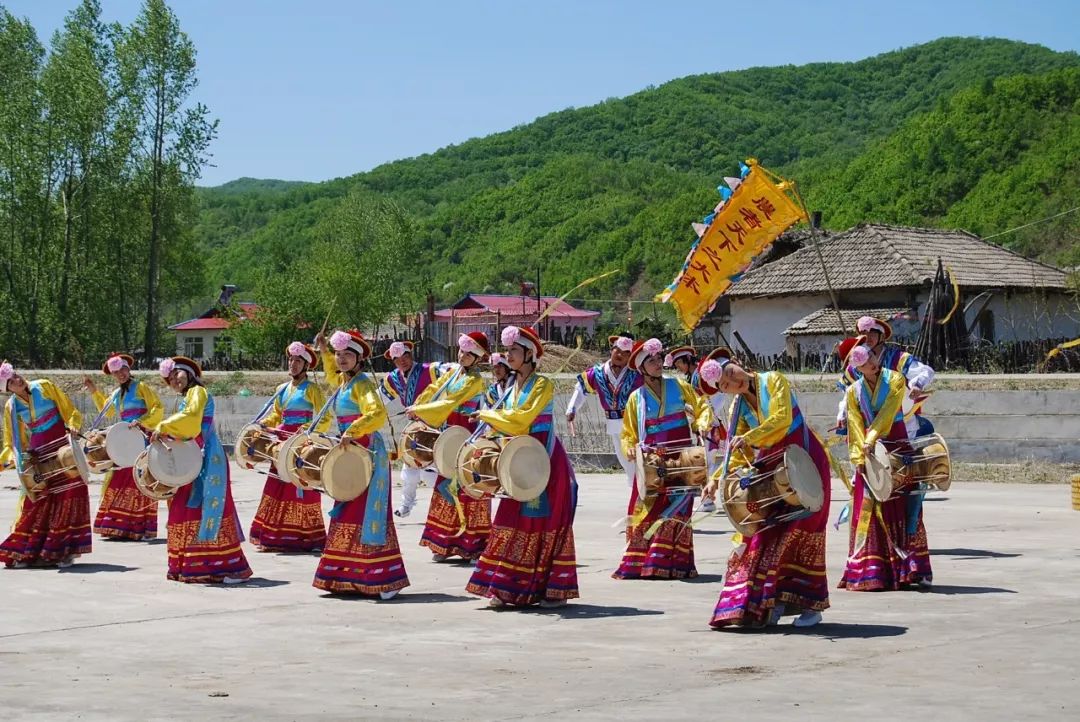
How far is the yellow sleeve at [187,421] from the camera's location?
10.7m

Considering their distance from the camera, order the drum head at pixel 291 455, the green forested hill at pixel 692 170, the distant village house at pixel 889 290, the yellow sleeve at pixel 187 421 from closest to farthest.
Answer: the drum head at pixel 291 455, the yellow sleeve at pixel 187 421, the distant village house at pixel 889 290, the green forested hill at pixel 692 170

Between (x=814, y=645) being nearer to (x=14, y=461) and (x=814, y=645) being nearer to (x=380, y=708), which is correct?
(x=380, y=708)

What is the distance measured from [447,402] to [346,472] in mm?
1151

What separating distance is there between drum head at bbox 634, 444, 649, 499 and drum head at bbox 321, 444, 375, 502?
77.6 inches

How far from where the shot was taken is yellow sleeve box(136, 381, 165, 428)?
13.1 meters

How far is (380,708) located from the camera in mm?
6422

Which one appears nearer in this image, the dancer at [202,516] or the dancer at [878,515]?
the dancer at [878,515]

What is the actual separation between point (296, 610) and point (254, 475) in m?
13.6

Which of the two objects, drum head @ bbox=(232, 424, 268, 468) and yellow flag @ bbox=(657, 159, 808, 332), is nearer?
drum head @ bbox=(232, 424, 268, 468)

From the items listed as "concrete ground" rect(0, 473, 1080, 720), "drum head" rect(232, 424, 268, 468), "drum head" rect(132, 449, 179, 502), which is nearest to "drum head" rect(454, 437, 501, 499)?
"concrete ground" rect(0, 473, 1080, 720)

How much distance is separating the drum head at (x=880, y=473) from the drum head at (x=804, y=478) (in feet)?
5.03

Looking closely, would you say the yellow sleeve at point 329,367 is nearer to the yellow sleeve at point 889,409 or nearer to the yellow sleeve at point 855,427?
the yellow sleeve at point 855,427

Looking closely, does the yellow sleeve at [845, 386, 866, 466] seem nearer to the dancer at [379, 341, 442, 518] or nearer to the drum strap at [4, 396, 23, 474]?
the dancer at [379, 341, 442, 518]

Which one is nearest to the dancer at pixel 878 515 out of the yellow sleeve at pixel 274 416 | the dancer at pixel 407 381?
the yellow sleeve at pixel 274 416
